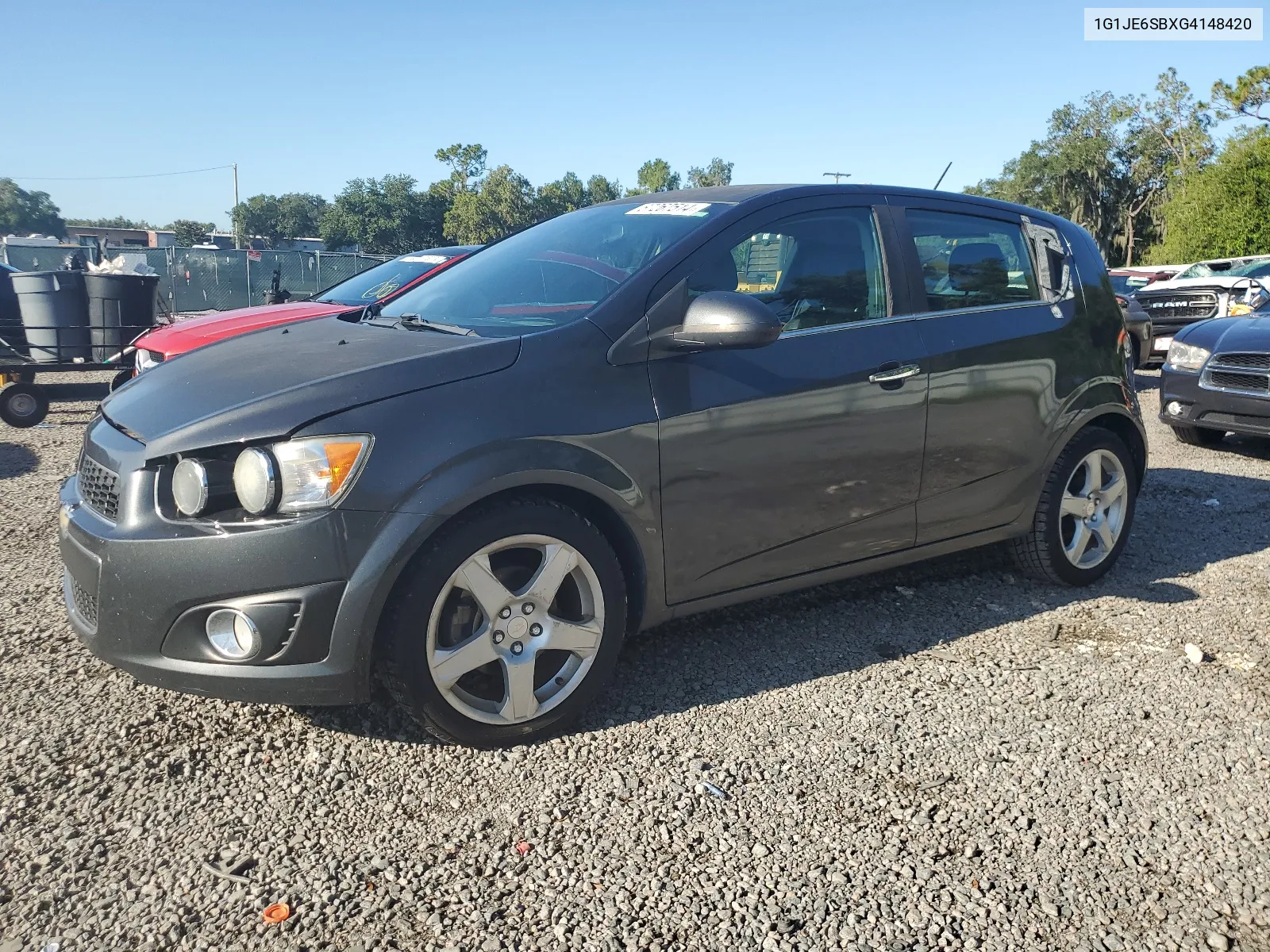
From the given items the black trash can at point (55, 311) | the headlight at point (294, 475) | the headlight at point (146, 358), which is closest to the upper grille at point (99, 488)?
the headlight at point (294, 475)

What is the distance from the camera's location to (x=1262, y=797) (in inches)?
112

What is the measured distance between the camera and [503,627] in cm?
291

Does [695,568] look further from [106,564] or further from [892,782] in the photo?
[106,564]

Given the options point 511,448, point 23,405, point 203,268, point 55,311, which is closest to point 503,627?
point 511,448

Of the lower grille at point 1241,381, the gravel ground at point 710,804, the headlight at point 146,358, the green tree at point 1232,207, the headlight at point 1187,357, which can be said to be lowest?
the gravel ground at point 710,804

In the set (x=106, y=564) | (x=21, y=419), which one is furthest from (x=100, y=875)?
(x=21, y=419)

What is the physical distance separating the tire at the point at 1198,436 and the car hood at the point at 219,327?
7042 mm

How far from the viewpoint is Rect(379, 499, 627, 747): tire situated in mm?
2768

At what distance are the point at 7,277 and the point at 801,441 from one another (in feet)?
34.2

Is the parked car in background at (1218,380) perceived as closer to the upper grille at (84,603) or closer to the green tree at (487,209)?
the upper grille at (84,603)

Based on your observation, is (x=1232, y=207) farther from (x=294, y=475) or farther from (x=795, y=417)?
(x=294, y=475)

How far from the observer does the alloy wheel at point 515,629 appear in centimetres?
284

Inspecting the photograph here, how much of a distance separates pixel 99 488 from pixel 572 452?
4.55 feet

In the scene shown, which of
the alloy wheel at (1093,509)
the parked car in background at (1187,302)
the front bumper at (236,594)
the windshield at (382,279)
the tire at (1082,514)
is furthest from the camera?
the parked car in background at (1187,302)
